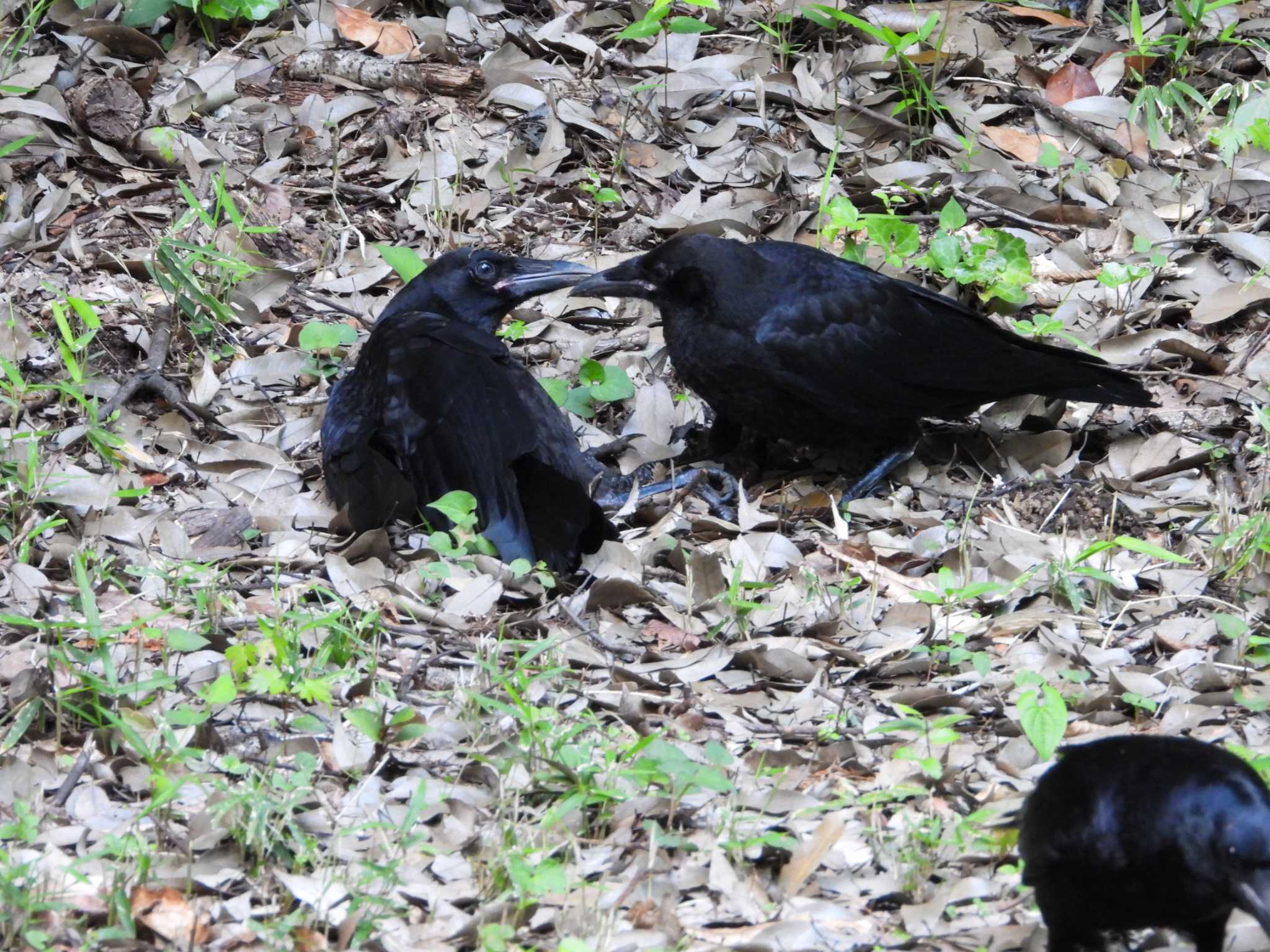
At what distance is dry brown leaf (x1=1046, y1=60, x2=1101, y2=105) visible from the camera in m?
6.58

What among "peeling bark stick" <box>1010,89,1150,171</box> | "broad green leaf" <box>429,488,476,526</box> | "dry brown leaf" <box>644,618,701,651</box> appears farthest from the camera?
"peeling bark stick" <box>1010,89,1150,171</box>

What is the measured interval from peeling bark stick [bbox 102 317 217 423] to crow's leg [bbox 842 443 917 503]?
2201 mm

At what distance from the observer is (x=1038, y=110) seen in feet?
21.4

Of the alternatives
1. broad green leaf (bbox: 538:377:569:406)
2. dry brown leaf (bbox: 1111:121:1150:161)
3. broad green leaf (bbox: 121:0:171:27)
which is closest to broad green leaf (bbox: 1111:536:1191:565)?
broad green leaf (bbox: 538:377:569:406)

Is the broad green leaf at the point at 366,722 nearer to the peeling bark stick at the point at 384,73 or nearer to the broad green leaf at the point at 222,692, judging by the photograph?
the broad green leaf at the point at 222,692

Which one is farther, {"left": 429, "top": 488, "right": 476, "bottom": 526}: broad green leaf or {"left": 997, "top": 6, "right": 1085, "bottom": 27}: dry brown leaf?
{"left": 997, "top": 6, "right": 1085, "bottom": 27}: dry brown leaf

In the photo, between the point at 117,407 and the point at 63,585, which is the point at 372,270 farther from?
the point at 63,585

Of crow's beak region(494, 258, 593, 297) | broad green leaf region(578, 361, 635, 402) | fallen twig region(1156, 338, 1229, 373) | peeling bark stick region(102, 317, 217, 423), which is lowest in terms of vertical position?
broad green leaf region(578, 361, 635, 402)

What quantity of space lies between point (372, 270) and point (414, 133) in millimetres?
840

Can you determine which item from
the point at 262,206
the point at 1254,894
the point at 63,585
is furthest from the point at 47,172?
the point at 1254,894

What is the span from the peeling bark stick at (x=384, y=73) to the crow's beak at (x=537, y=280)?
1.58 m

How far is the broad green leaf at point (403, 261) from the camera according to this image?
18.5 ft

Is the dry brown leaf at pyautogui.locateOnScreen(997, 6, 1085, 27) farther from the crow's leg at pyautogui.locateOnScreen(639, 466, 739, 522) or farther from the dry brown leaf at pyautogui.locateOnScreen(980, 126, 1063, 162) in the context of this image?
the crow's leg at pyautogui.locateOnScreen(639, 466, 739, 522)

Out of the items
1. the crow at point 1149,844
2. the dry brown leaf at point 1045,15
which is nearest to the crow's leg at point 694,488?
the crow at point 1149,844
